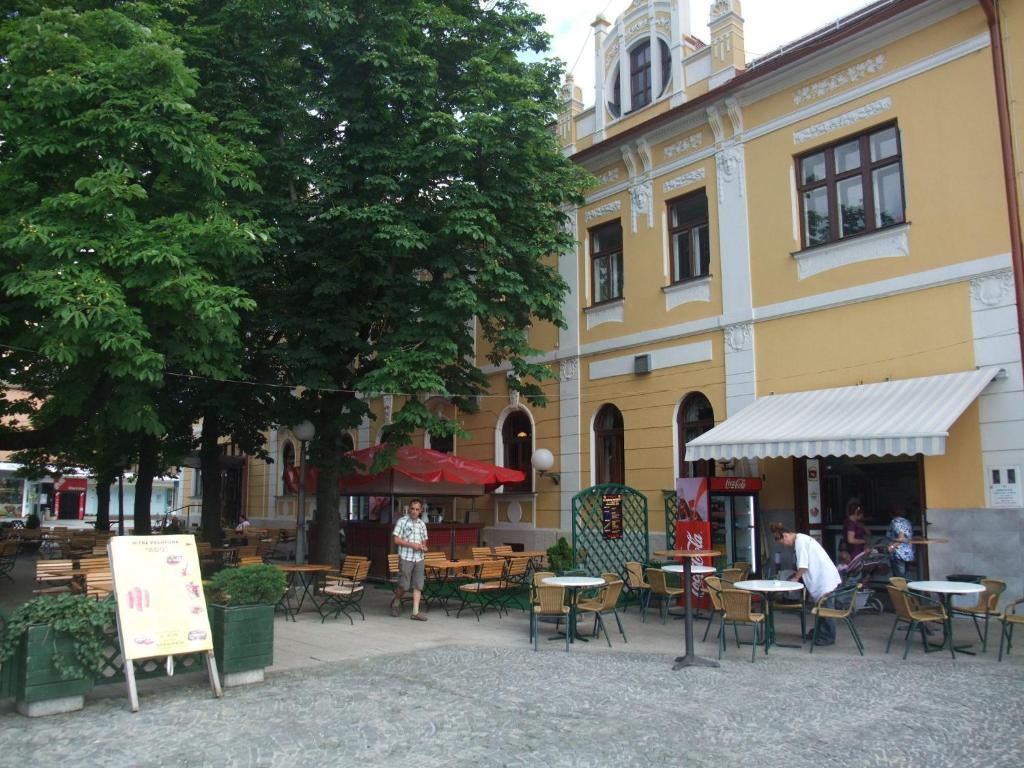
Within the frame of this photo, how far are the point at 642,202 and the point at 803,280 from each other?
4153 millimetres

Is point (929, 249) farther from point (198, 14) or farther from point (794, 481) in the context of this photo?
point (198, 14)

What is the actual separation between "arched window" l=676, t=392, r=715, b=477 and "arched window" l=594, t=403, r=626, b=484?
4.93 ft

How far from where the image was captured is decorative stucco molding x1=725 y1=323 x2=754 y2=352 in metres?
14.4

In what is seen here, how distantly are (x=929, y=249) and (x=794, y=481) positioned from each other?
4.03 metres

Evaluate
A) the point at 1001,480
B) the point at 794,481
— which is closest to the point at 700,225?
the point at 794,481

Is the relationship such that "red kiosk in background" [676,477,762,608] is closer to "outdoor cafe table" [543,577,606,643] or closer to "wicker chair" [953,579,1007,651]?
"outdoor cafe table" [543,577,606,643]

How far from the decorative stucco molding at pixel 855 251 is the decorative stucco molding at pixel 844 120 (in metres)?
1.91

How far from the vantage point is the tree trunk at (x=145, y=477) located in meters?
19.0

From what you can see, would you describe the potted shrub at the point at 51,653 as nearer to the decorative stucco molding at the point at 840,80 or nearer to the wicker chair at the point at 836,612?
the wicker chair at the point at 836,612

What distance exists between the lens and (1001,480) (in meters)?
11.1

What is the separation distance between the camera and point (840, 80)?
13648 millimetres

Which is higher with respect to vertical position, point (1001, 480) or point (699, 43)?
point (699, 43)

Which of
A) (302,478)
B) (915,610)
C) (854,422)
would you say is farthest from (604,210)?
(915,610)

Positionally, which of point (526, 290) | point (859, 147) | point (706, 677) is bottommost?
point (706, 677)
